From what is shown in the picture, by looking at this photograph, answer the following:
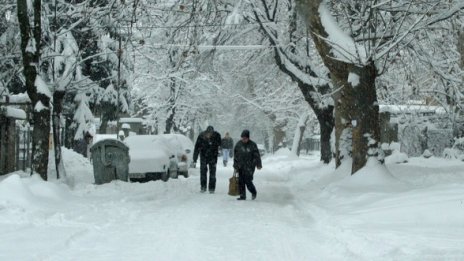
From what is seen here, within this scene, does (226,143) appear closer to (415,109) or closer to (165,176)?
(415,109)

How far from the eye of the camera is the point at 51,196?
12398 millimetres

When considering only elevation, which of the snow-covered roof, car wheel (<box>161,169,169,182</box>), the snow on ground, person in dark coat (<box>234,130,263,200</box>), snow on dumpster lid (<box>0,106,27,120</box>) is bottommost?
the snow on ground

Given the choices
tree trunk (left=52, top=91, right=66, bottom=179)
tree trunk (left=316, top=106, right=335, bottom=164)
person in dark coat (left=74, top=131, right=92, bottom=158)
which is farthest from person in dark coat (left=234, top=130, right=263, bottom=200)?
person in dark coat (left=74, top=131, right=92, bottom=158)

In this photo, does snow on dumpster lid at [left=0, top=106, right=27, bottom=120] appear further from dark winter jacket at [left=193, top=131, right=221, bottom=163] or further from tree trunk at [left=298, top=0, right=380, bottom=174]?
tree trunk at [left=298, top=0, right=380, bottom=174]

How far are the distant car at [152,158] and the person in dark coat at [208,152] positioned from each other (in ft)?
13.3

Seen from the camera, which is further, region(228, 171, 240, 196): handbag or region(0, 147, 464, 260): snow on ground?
region(228, 171, 240, 196): handbag

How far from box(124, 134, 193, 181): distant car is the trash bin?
2.50m

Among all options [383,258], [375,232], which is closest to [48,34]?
[375,232]

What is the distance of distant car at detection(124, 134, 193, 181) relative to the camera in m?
20.5

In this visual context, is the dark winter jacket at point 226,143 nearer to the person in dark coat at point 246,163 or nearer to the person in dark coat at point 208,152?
the person in dark coat at point 208,152

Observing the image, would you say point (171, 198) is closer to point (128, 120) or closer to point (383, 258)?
point (383, 258)

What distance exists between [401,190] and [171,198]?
5.18 metres

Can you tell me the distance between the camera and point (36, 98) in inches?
565

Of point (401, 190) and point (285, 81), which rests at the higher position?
point (285, 81)
